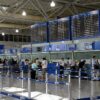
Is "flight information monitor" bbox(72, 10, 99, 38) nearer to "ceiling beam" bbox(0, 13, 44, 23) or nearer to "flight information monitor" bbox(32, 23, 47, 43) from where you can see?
"flight information monitor" bbox(32, 23, 47, 43)

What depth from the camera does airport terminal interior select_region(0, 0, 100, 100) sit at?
12364 millimetres

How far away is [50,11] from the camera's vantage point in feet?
90.1

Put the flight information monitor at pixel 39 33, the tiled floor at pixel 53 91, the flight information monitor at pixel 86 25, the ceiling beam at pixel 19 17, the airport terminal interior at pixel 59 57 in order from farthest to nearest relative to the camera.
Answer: the ceiling beam at pixel 19 17 → the flight information monitor at pixel 39 33 → the flight information monitor at pixel 86 25 → the airport terminal interior at pixel 59 57 → the tiled floor at pixel 53 91

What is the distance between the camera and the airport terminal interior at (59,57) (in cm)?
1236

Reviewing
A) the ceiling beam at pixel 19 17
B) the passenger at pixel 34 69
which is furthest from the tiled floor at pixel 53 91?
the ceiling beam at pixel 19 17

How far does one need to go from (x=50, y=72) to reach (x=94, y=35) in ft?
30.4

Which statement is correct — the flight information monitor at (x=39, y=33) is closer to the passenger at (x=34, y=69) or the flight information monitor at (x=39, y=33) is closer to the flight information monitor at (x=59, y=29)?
the flight information monitor at (x=59, y=29)

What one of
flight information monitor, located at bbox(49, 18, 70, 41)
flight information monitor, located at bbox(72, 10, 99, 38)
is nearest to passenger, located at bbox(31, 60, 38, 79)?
Answer: flight information monitor, located at bbox(49, 18, 70, 41)

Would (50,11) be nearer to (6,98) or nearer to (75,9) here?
(75,9)

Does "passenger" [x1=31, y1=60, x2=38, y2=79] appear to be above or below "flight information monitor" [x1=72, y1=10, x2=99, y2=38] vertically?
below

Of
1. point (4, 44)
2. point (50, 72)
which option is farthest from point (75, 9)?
point (4, 44)

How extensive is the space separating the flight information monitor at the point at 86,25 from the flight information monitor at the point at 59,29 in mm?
688

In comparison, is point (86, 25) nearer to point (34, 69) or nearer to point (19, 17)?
point (34, 69)

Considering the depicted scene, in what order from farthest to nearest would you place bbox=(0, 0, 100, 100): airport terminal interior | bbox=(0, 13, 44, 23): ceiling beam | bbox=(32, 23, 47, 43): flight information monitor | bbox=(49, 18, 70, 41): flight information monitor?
1. bbox=(0, 13, 44, 23): ceiling beam
2. bbox=(32, 23, 47, 43): flight information monitor
3. bbox=(49, 18, 70, 41): flight information monitor
4. bbox=(0, 0, 100, 100): airport terminal interior
